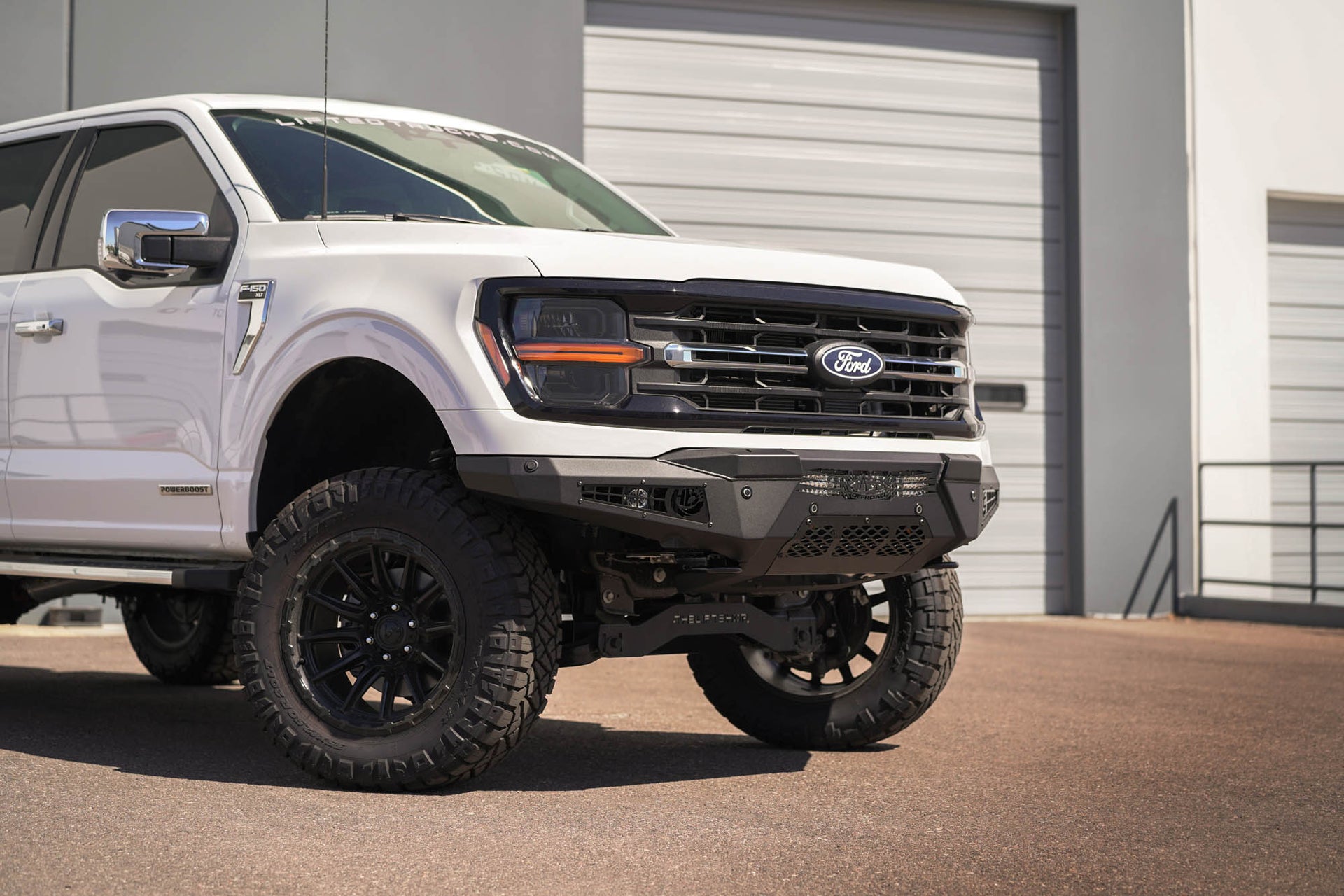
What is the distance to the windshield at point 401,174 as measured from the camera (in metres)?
5.12

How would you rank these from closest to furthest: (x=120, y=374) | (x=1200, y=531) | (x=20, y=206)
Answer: (x=120, y=374) → (x=20, y=206) → (x=1200, y=531)

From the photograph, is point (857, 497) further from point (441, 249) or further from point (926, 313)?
point (441, 249)

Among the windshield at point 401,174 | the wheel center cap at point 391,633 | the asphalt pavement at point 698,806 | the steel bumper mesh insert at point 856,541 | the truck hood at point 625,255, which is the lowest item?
the asphalt pavement at point 698,806

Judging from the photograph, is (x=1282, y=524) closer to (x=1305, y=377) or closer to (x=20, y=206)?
(x=1305, y=377)

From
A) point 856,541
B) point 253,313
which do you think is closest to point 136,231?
point 253,313

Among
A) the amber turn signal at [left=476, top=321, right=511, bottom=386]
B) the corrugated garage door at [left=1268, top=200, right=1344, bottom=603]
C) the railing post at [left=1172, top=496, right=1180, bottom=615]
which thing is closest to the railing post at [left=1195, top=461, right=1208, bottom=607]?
the railing post at [left=1172, top=496, right=1180, bottom=615]

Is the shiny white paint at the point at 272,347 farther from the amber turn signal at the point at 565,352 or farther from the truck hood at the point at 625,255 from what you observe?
the amber turn signal at the point at 565,352

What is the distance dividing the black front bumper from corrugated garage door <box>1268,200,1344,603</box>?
9.22 meters

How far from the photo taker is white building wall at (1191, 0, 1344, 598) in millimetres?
12641

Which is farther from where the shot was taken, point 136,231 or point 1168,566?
point 1168,566

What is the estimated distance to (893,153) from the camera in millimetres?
12180

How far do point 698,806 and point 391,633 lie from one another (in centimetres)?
100

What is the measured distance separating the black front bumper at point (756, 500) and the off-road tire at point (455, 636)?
0.17 meters

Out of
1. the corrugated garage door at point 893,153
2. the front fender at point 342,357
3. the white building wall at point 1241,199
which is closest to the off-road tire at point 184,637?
the front fender at point 342,357
